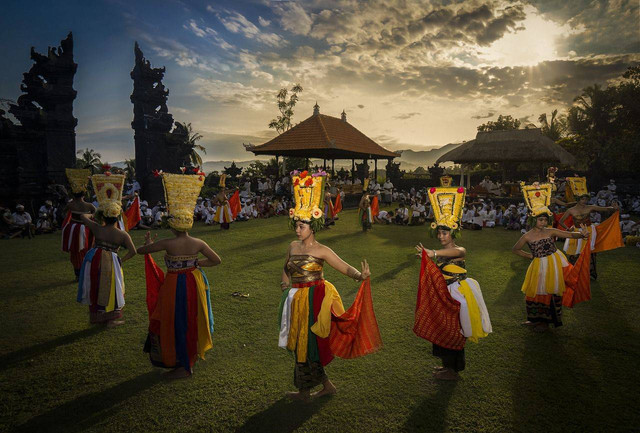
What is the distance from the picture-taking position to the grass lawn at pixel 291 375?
11.0ft

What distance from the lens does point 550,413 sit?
3.45 m

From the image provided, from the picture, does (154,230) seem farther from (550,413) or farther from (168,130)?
(550,413)

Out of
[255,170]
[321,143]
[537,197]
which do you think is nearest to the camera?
[537,197]

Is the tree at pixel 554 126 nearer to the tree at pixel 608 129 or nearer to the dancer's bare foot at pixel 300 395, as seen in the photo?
the tree at pixel 608 129

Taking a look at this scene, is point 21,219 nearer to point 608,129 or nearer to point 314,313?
point 314,313

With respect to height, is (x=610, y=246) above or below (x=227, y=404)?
above

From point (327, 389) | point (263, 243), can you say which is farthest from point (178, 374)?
point (263, 243)

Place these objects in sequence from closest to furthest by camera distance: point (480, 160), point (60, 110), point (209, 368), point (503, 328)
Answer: point (209, 368)
point (503, 328)
point (60, 110)
point (480, 160)

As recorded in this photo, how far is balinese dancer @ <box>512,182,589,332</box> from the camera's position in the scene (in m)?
5.24

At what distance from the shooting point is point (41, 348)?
186 inches

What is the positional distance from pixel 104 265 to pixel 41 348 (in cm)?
129

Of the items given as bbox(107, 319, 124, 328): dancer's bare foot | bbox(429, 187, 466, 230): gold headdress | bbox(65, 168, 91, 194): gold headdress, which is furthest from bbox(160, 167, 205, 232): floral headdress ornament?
bbox(65, 168, 91, 194): gold headdress

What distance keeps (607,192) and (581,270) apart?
75.3ft

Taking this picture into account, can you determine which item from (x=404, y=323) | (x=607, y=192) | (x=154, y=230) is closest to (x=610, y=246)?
(x=404, y=323)
